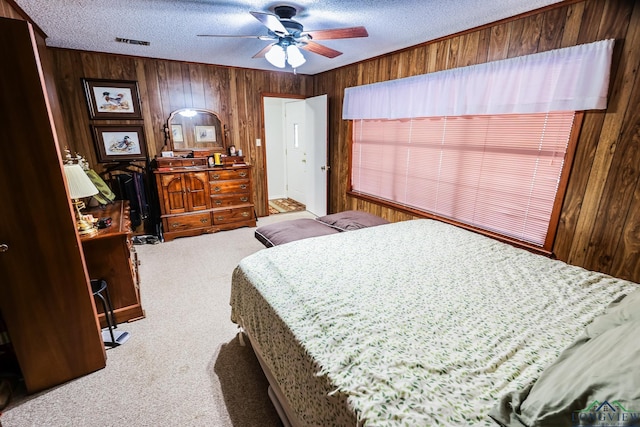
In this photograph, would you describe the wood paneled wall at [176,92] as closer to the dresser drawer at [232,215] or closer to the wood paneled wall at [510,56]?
the wood paneled wall at [510,56]

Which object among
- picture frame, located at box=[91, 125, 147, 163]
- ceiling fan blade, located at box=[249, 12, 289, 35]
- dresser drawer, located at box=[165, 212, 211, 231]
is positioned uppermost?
ceiling fan blade, located at box=[249, 12, 289, 35]

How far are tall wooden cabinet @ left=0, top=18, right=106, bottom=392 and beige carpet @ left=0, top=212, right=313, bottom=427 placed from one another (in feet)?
0.59

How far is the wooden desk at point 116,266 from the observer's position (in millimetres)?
2061

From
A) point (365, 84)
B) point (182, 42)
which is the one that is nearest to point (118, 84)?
point (182, 42)

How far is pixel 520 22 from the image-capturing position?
7.40 feet

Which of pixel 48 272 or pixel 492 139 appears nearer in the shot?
pixel 48 272

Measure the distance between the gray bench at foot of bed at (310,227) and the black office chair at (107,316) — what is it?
131 centimetres

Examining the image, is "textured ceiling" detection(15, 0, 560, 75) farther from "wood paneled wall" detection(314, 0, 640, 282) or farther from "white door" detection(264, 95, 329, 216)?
"white door" detection(264, 95, 329, 216)

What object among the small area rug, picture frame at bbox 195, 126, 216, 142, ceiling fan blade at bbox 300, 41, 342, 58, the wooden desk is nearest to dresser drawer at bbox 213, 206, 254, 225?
the small area rug

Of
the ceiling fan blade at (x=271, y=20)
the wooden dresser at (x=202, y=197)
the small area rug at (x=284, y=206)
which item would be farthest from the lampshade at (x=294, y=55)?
the small area rug at (x=284, y=206)

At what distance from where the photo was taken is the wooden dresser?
12.6 feet

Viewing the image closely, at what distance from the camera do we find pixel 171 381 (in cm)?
177

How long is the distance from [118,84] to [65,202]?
9.51 feet

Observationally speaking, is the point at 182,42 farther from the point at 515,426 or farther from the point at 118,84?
the point at 515,426
